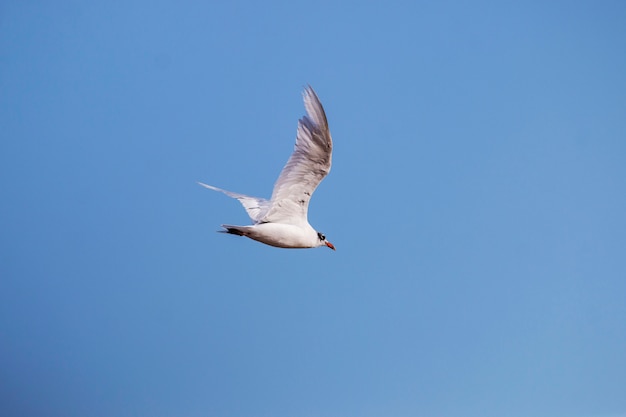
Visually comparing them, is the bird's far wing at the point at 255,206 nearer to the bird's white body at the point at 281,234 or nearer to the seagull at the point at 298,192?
the seagull at the point at 298,192

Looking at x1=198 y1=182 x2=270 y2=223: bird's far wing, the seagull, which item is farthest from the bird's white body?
x1=198 y1=182 x2=270 y2=223: bird's far wing

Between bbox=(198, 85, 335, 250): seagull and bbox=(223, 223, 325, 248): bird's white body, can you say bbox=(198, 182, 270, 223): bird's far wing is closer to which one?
bbox=(198, 85, 335, 250): seagull

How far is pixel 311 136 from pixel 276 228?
409 millimetres

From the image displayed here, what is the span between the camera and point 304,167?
3.06 meters

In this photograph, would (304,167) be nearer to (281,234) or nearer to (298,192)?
(298,192)

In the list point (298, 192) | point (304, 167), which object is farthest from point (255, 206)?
point (304, 167)

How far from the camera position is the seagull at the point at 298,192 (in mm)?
2924

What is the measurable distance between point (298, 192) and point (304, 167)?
0.48 ft

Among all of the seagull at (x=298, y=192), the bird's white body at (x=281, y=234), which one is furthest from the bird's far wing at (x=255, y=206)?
the bird's white body at (x=281, y=234)

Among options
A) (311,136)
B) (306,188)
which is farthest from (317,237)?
(311,136)

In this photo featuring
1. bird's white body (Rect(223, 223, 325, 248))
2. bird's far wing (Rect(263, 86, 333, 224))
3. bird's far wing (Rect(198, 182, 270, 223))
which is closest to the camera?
bird's far wing (Rect(263, 86, 333, 224))

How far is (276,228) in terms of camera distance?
122 inches

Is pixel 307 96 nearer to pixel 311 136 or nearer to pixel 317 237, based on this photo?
pixel 311 136

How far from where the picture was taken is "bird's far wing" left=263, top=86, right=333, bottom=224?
2896 millimetres
